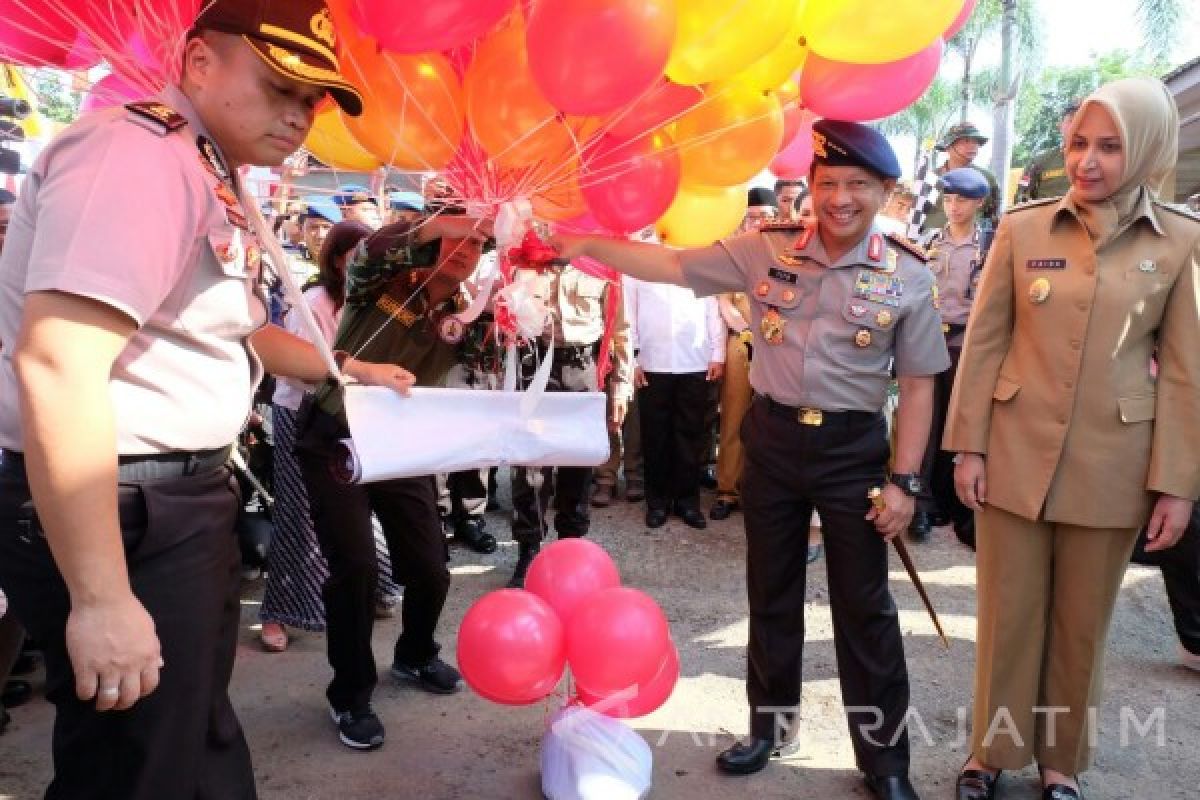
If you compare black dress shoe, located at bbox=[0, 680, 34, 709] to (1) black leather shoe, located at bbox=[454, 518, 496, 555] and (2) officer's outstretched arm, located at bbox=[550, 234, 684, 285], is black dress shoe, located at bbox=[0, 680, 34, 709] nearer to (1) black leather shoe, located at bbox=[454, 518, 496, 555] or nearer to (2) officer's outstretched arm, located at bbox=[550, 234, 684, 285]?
(1) black leather shoe, located at bbox=[454, 518, 496, 555]

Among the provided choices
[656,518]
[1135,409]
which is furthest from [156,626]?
[656,518]

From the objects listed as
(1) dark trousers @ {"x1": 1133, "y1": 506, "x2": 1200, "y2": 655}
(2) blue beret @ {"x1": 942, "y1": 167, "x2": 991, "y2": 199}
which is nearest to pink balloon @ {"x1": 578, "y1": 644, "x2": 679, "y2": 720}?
(1) dark trousers @ {"x1": 1133, "y1": 506, "x2": 1200, "y2": 655}

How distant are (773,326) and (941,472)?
3.58 m

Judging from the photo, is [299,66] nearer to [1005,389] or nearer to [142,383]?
[142,383]

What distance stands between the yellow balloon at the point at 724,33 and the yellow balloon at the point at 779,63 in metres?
0.18

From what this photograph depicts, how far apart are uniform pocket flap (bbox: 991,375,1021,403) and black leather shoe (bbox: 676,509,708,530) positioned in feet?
10.0

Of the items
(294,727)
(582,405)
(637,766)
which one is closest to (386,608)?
(294,727)

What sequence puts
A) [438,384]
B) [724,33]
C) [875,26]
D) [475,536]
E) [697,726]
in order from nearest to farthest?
[724,33], [875,26], [438,384], [697,726], [475,536]

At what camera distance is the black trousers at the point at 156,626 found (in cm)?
139

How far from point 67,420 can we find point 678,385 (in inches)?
Result: 186

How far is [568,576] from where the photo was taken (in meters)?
2.48

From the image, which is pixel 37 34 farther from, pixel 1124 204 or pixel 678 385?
pixel 678 385

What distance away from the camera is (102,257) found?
3.93 ft

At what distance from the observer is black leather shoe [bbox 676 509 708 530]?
5.53 meters
